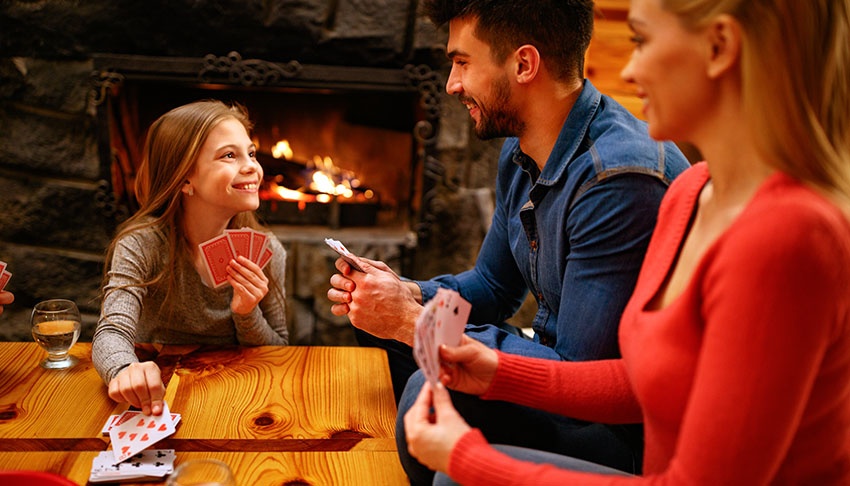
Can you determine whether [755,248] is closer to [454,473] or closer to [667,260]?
[667,260]

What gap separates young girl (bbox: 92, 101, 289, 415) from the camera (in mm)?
1914

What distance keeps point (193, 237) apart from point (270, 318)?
12.4 inches

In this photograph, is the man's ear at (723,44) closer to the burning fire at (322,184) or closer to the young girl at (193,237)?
the young girl at (193,237)

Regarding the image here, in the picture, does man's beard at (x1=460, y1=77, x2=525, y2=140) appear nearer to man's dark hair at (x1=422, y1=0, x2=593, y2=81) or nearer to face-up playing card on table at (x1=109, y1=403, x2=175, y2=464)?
man's dark hair at (x1=422, y1=0, x2=593, y2=81)

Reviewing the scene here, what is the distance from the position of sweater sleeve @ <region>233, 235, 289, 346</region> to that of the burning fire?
1.14 m

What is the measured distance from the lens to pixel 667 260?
1135mm

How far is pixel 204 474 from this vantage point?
1003 millimetres

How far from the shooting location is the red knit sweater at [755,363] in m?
0.86

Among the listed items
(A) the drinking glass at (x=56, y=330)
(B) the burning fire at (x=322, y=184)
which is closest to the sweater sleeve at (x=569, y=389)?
(A) the drinking glass at (x=56, y=330)

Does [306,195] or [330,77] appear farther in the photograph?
[306,195]

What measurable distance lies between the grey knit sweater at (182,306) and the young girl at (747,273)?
1007 mm

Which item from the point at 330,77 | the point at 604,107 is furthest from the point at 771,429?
the point at 330,77

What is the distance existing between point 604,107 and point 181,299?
3.99 ft

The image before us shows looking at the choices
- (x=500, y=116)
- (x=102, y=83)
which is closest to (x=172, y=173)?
(x=500, y=116)
